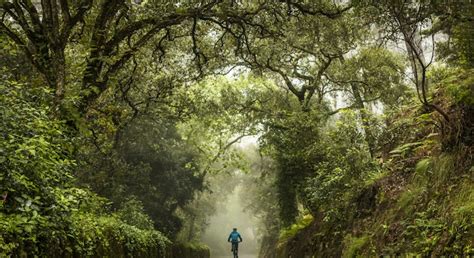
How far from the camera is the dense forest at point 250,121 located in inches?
231

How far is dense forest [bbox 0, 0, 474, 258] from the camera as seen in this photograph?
5859 mm

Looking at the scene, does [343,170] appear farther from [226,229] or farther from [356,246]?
[226,229]

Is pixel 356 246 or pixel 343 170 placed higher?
pixel 343 170

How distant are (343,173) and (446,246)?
229 inches

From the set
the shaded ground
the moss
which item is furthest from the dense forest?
the shaded ground

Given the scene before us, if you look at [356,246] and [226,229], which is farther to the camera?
[226,229]

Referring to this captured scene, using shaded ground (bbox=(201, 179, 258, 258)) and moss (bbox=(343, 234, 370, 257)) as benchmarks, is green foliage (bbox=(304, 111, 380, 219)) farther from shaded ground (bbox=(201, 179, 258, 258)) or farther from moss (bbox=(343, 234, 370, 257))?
shaded ground (bbox=(201, 179, 258, 258))

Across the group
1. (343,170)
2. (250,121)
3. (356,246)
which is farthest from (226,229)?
(356,246)

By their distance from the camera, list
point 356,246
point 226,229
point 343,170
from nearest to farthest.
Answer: point 356,246 → point 343,170 → point 226,229

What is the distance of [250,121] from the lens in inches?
819

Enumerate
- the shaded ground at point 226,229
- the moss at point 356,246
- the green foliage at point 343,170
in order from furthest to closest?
the shaded ground at point 226,229 < the green foliage at point 343,170 < the moss at point 356,246

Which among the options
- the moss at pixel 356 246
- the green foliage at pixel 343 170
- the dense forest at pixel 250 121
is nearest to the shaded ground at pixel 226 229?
the dense forest at pixel 250 121

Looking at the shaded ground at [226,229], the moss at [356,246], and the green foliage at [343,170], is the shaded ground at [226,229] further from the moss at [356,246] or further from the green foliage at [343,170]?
the moss at [356,246]

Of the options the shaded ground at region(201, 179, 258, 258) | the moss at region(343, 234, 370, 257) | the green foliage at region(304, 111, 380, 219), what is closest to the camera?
the moss at region(343, 234, 370, 257)
